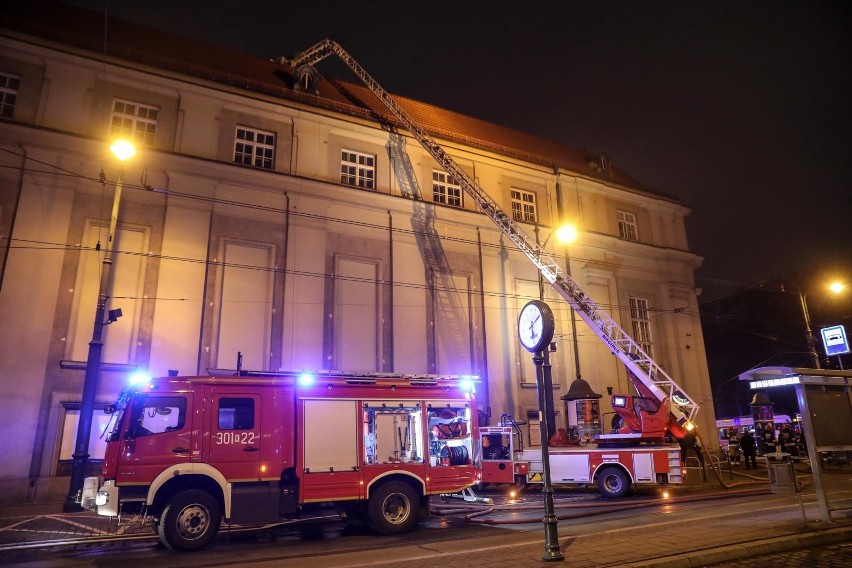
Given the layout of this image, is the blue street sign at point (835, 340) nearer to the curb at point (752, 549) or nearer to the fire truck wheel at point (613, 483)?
the fire truck wheel at point (613, 483)

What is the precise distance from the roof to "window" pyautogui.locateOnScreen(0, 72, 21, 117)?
5.78 ft

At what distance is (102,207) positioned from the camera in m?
19.6

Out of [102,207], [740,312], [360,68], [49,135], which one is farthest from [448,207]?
[740,312]

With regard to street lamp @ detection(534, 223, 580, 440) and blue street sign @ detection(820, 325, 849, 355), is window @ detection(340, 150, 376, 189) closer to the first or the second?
street lamp @ detection(534, 223, 580, 440)

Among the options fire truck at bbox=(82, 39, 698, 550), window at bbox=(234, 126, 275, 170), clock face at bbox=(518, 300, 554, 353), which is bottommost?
fire truck at bbox=(82, 39, 698, 550)

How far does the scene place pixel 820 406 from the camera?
33.0ft

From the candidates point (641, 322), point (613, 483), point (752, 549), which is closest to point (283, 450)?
point (752, 549)

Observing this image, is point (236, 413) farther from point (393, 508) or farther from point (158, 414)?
point (393, 508)

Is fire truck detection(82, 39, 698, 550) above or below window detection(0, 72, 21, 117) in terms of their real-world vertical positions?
below

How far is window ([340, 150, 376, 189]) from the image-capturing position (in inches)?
984

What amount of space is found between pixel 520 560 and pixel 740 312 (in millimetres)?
46346

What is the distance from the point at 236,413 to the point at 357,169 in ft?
53.8

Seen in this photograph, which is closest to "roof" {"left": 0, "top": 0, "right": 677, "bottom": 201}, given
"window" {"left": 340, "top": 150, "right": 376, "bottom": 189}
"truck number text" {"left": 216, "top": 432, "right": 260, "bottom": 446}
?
"window" {"left": 340, "top": 150, "right": 376, "bottom": 189}

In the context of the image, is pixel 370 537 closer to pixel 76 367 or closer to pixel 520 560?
pixel 520 560
